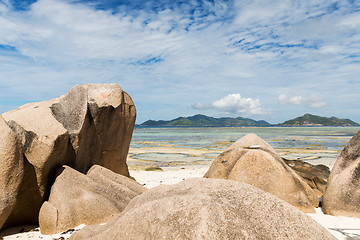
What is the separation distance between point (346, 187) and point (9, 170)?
23.7 feet

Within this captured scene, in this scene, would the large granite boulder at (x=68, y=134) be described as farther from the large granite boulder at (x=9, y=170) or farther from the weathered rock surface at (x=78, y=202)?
the weathered rock surface at (x=78, y=202)

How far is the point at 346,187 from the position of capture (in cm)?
657

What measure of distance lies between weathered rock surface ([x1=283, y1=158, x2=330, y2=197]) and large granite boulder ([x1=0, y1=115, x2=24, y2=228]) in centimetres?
817

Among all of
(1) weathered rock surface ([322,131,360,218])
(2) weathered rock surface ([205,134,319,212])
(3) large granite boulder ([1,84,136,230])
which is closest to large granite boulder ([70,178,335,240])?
(3) large granite boulder ([1,84,136,230])

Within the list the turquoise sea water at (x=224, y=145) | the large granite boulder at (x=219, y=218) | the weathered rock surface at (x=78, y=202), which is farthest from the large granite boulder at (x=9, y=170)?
the turquoise sea water at (x=224, y=145)

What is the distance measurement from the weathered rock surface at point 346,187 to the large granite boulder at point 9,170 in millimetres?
6926

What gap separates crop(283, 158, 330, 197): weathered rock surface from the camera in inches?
358

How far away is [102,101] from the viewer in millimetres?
8125

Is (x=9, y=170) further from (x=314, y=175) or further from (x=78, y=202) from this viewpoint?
(x=314, y=175)

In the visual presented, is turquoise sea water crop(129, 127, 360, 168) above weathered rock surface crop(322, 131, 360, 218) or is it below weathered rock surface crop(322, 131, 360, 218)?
below

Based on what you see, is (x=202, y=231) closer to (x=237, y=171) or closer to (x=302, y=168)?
(x=237, y=171)

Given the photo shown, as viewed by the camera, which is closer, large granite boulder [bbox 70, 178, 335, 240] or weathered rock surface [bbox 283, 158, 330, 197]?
large granite boulder [bbox 70, 178, 335, 240]

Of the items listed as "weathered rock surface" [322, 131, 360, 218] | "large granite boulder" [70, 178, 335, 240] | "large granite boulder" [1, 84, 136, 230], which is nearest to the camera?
"large granite boulder" [70, 178, 335, 240]

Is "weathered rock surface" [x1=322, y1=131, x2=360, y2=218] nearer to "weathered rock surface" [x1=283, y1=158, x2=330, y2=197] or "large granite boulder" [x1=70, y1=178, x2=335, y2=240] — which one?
"weathered rock surface" [x1=283, y1=158, x2=330, y2=197]
